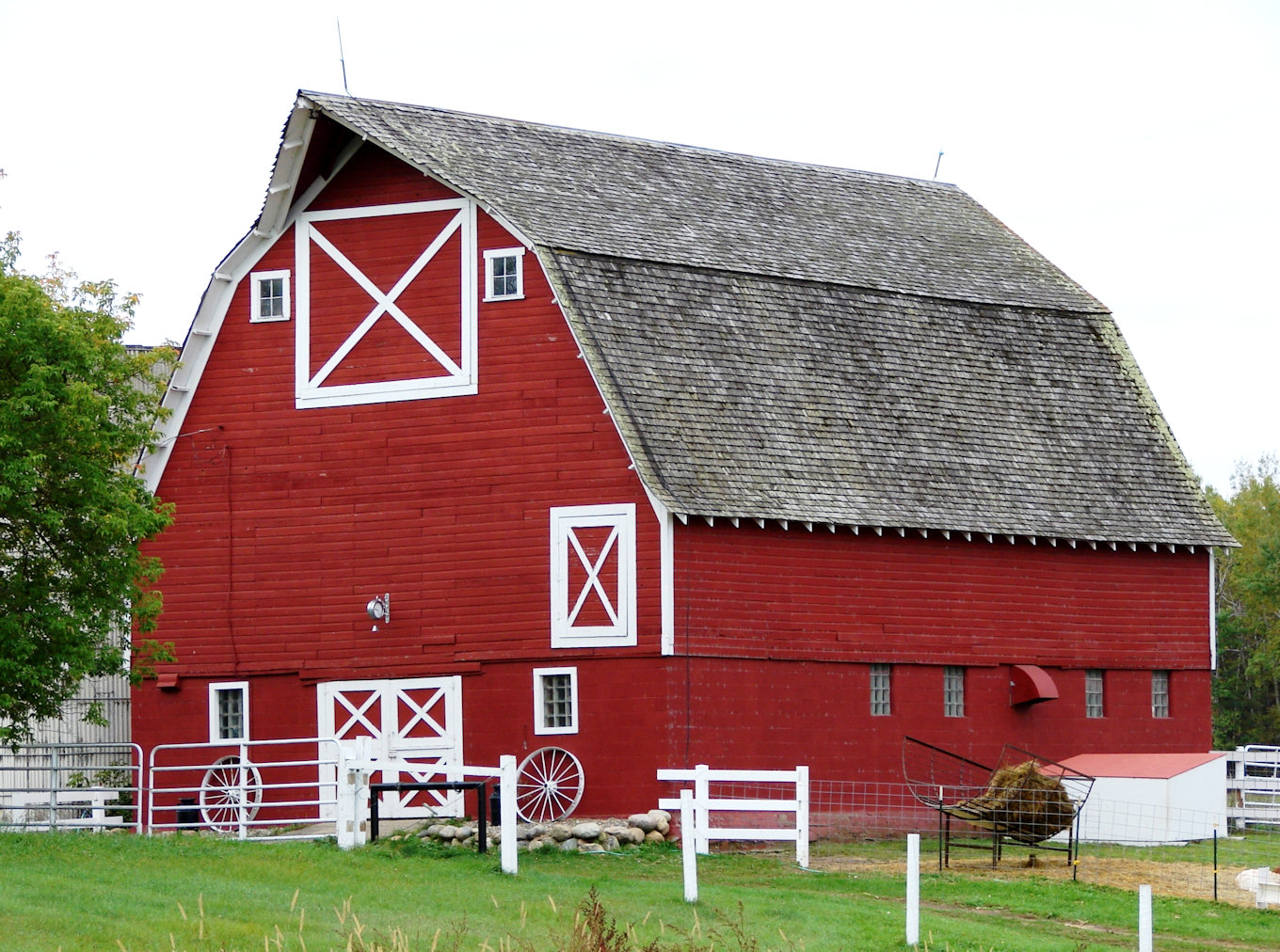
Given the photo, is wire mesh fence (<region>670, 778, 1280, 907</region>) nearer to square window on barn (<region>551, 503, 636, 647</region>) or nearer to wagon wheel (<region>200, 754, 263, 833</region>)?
square window on barn (<region>551, 503, 636, 647</region>)

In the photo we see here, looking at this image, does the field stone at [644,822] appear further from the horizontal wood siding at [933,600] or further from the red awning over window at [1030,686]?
the red awning over window at [1030,686]

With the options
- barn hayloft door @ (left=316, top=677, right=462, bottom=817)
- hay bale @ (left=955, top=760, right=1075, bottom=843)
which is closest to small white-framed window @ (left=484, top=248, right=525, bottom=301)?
barn hayloft door @ (left=316, top=677, right=462, bottom=817)

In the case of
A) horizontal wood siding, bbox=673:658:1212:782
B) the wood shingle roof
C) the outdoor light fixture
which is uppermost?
the wood shingle roof

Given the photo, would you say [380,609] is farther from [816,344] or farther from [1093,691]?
[1093,691]

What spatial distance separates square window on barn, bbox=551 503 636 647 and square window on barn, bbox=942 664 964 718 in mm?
5550

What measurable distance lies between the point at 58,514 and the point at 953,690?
12.7 metres

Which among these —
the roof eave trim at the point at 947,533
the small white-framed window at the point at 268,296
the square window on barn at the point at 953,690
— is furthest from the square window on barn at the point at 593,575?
the square window on barn at the point at 953,690

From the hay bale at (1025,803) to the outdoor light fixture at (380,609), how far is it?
331 inches

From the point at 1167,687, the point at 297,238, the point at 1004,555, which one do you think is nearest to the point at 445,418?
the point at 297,238

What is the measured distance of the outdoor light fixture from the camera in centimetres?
2939

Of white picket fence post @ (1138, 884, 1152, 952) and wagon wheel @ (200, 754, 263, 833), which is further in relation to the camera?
wagon wheel @ (200, 754, 263, 833)

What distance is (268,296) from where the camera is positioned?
3078 centimetres

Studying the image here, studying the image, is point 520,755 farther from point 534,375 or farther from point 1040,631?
point 1040,631

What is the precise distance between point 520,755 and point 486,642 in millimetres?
1564
